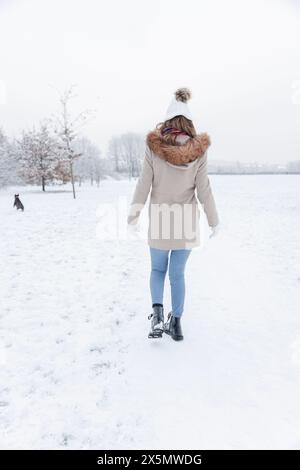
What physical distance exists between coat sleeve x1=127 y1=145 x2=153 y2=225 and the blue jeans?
0.40 m

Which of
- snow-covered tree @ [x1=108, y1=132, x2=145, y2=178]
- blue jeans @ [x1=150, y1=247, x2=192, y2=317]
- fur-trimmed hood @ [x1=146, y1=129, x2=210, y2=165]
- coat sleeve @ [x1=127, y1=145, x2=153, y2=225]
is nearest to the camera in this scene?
fur-trimmed hood @ [x1=146, y1=129, x2=210, y2=165]

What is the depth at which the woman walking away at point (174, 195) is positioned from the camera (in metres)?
2.55

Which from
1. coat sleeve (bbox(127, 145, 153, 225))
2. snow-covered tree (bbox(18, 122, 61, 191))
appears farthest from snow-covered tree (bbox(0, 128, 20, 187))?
coat sleeve (bbox(127, 145, 153, 225))

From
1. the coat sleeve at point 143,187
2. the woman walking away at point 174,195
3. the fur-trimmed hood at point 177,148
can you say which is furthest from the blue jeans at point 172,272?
the fur-trimmed hood at point 177,148

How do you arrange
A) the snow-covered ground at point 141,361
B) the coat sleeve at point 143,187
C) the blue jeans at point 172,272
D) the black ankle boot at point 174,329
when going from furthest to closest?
the black ankle boot at point 174,329 < the blue jeans at point 172,272 < the coat sleeve at point 143,187 < the snow-covered ground at point 141,361

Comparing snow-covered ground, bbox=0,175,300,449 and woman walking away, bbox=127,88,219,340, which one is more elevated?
woman walking away, bbox=127,88,219,340

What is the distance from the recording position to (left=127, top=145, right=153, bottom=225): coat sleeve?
105 inches

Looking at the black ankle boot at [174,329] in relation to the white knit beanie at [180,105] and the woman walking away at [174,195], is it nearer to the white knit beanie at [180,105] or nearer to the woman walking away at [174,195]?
the woman walking away at [174,195]

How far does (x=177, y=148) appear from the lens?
249 centimetres

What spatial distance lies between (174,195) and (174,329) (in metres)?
1.43

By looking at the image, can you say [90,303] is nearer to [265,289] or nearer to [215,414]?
[215,414]

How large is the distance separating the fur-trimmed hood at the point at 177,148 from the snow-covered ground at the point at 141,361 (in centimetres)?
186

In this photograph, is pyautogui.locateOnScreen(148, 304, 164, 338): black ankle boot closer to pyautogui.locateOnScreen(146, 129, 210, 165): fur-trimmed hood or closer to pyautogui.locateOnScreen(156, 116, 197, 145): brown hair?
pyautogui.locateOnScreen(146, 129, 210, 165): fur-trimmed hood
